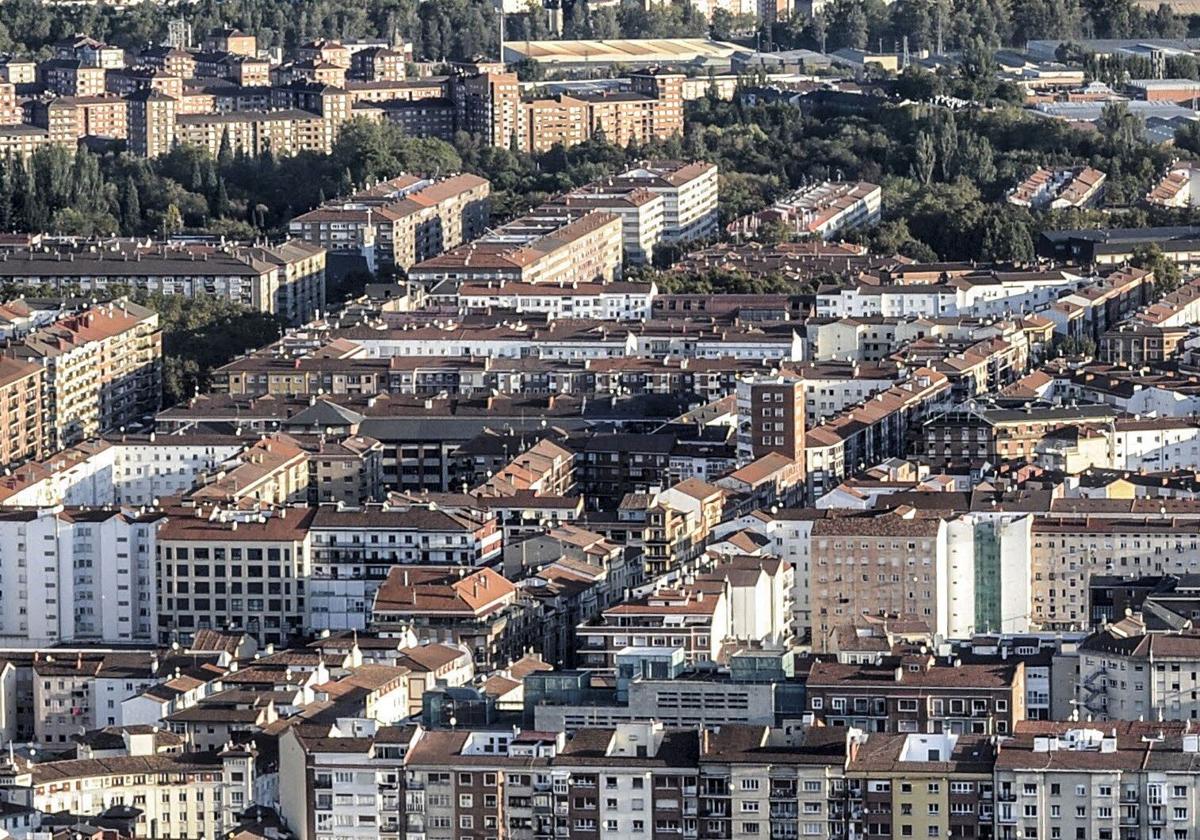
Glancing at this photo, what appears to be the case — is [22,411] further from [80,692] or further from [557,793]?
[557,793]

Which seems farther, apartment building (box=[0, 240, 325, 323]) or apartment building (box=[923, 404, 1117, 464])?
apartment building (box=[0, 240, 325, 323])

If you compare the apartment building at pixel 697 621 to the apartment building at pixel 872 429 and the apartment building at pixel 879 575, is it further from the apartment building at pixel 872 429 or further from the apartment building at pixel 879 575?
the apartment building at pixel 872 429

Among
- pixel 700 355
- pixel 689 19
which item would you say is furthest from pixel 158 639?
pixel 689 19

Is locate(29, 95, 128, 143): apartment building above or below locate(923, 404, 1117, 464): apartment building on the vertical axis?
above

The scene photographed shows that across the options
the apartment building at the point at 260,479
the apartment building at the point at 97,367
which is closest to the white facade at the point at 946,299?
the apartment building at the point at 97,367

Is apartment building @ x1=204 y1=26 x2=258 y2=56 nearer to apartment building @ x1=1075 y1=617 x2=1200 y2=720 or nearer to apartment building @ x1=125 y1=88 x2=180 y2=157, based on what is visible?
apartment building @ x1=125 y1=88 x2=180 y2=157

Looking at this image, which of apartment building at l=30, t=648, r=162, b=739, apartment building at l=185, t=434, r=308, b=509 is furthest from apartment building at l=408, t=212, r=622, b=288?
apartment building at l=30, t=648, r=162, b=739
